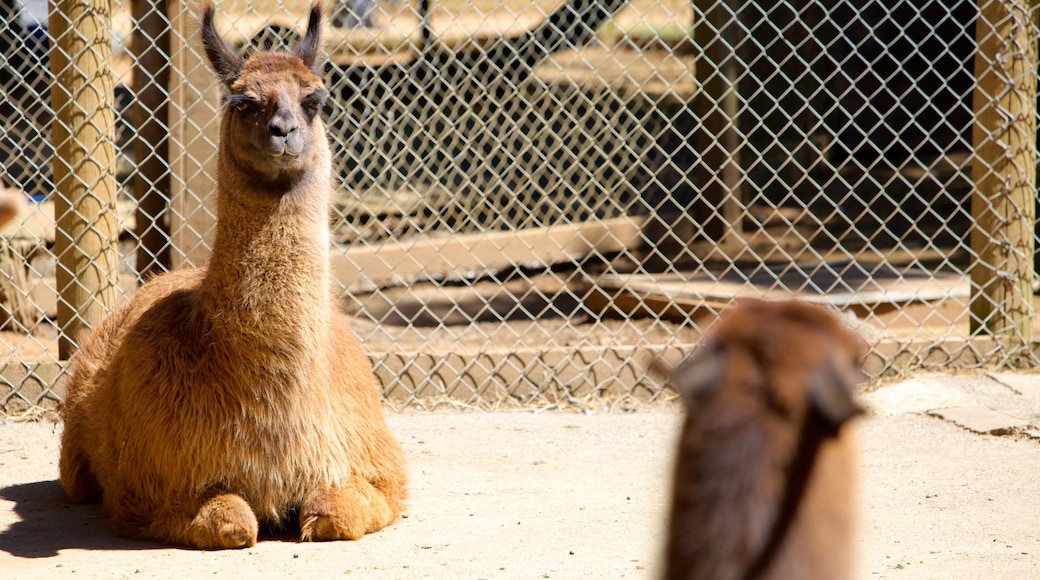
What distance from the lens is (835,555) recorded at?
149cm

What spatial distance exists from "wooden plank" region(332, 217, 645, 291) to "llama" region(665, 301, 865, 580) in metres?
5.52

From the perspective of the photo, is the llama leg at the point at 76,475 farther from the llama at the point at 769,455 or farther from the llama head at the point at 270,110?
the llama at the point at 769,455

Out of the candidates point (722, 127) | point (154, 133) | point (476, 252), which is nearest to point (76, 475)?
point (154, 133)

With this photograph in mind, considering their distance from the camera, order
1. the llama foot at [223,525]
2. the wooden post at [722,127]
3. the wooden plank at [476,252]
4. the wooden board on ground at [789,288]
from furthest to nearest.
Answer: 1. the wooden post at [722,127]
2. the wooden plank at [476,252]
3. the wooden board on ground at [789,288]
4. the llama foot at [223,525]

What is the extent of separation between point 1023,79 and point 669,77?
936 cm

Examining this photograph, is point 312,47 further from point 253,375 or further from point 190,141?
point 190,141

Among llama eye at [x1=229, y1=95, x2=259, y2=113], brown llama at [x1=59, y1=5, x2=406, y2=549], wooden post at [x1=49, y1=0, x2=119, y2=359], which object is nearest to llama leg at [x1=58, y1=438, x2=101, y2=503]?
brown llama at [x1=59, y1=5, x2=406, y2=549]

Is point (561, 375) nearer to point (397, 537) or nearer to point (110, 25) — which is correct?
point (397, 537)

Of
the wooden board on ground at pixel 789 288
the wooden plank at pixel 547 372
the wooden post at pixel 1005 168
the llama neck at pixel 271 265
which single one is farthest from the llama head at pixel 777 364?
the wooden post at pixel 1005 168

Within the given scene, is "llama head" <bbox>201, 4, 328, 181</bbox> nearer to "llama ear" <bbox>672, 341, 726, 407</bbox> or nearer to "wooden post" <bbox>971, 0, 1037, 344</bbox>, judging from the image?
"llama ear" <bbox>672, 341, 726, 407</bbox>

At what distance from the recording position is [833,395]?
138 cm

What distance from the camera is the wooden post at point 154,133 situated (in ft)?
17.9

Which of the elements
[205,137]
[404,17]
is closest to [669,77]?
[404,17]

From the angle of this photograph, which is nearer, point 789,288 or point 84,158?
point 84,158
